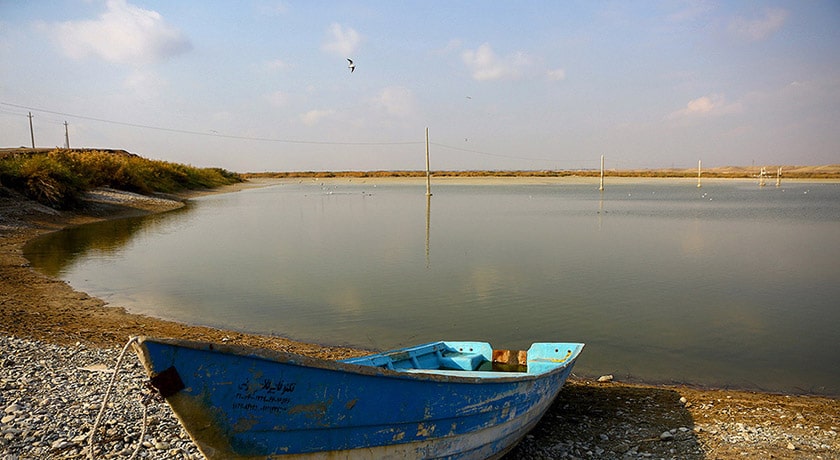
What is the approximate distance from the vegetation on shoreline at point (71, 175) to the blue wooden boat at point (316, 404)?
25.5 meters

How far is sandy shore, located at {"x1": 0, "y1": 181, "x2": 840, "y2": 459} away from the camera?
18.8 feet

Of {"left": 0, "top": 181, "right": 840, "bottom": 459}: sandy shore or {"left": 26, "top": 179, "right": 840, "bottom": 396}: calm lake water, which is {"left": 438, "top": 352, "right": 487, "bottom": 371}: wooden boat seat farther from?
{"left": 26, "top": 179, "right": 840, "bottom": 396}: calm lake water

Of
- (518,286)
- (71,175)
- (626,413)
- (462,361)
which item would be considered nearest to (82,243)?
(71,175)

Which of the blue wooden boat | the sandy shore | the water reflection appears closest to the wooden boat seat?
the sandy shore

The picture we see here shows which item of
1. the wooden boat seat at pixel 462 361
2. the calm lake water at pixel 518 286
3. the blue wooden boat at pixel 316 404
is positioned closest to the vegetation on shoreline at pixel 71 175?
the calm lake water at pixel 518 286

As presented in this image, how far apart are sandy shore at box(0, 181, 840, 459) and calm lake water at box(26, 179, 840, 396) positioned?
2.21 feet

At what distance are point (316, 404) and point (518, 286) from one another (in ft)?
32.4

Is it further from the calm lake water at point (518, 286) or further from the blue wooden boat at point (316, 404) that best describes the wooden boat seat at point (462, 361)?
the calm lake water at point (518, 286)

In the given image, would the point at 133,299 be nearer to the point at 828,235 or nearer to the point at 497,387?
the point at 497,387

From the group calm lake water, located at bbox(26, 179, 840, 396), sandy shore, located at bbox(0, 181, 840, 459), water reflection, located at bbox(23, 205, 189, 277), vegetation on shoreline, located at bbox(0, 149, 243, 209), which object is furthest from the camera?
vegetation on shoreline, located at bbox(0, 149, 243, 209)

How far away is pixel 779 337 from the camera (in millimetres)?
9664

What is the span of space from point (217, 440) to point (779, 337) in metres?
9.81

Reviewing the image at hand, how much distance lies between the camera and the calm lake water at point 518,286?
9.20 metres

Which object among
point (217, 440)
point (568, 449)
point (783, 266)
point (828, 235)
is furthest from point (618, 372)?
point (828, 235)
